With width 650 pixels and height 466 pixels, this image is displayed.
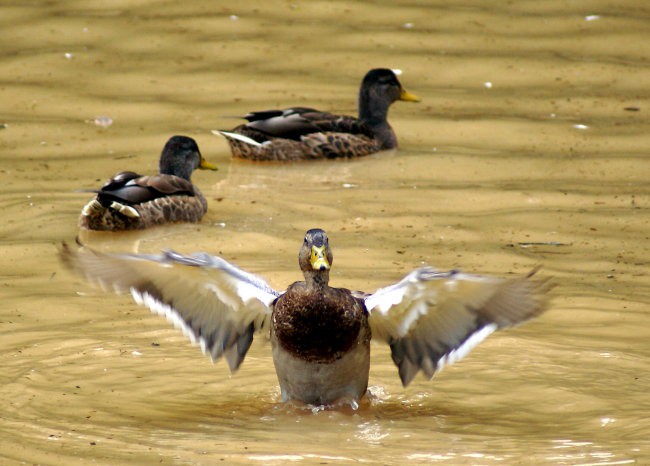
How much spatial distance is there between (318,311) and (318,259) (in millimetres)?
216

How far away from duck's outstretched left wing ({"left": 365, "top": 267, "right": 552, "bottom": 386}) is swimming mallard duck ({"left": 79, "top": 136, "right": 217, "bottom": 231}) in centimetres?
322

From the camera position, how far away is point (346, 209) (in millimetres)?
8609

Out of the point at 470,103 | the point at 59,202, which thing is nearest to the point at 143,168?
the point at 59,202

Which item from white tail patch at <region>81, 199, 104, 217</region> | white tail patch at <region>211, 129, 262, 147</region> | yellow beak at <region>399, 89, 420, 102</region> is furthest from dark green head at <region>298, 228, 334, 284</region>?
yellow beak at <region>399, 89, 420, 102</region>

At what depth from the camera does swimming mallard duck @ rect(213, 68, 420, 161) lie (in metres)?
10.0

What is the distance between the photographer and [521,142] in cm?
998

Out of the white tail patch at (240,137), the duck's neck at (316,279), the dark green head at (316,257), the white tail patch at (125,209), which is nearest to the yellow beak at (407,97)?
the white tail patch at (240,137)

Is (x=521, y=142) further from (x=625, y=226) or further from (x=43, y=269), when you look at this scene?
(x=43, y=269)

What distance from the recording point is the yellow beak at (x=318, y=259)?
5152mm

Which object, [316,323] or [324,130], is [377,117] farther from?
[316,323]

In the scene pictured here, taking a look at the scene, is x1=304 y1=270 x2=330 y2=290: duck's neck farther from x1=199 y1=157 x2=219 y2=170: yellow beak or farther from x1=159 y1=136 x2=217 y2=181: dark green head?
x1=199 y1=157 x2=219 y2=170: yellow beak

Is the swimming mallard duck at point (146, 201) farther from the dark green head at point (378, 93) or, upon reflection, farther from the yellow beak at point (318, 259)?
the yellow beak at point (318, 259)

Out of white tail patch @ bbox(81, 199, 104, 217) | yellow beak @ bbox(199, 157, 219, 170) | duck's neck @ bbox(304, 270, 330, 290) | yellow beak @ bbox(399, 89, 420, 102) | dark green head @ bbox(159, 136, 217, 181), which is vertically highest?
yellow beak @ bbox(399, 89, 420, 102)

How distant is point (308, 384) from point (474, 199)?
12.2 feet
